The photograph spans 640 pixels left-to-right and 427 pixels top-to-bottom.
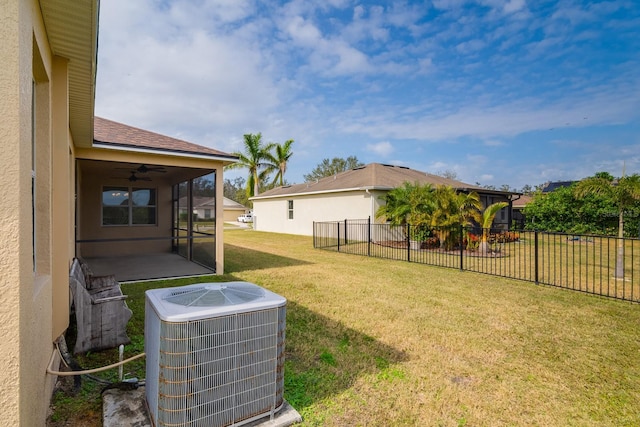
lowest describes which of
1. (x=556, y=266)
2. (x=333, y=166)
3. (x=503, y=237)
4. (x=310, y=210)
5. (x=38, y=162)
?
(x=556, y=266)

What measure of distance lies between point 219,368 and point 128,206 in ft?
37.8

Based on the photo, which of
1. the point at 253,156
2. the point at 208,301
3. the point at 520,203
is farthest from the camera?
the point at 520,203

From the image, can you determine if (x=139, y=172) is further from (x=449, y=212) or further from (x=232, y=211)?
(x=232, y=211)

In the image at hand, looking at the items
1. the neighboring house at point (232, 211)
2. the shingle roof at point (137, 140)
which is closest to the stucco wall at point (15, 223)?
the shingle roof at point (137, 140)

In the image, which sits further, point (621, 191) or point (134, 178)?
point (134, 178)

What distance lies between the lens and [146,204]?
12102 mm

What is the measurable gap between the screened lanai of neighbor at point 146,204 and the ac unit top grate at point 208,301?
5088 mm

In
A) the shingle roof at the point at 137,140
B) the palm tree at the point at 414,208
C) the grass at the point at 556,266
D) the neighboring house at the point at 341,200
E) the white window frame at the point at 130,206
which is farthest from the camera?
the neighboring house at the point at 341,200

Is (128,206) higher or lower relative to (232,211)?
higher

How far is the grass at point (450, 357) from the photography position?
2.68 meters

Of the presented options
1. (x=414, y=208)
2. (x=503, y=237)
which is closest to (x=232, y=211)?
(x=414, y=208)

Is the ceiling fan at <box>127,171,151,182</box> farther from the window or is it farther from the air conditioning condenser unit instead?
the air conditioning condenser unit

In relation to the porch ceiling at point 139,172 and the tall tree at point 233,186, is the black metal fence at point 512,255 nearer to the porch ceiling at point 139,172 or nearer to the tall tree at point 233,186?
the porch ceiling at point 139,172

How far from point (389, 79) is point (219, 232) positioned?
588 inches
